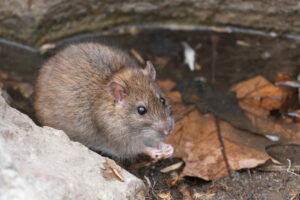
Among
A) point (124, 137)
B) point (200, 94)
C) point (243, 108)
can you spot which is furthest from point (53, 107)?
point (243, 108)

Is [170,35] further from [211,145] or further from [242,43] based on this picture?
[211,145]

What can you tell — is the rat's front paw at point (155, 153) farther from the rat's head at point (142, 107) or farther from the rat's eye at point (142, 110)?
the rat's eye at point (142, 110)

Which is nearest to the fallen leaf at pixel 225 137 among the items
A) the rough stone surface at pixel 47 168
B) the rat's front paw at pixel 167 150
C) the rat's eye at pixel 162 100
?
the rat's front paw at pixel 167 150

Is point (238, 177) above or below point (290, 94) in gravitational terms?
below

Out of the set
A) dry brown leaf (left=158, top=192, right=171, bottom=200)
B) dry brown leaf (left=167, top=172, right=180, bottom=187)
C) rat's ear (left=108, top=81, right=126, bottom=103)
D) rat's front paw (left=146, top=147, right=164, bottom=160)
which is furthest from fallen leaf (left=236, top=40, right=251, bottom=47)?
dry brown leaf (left=158, top=192, right=171, bottom=200)

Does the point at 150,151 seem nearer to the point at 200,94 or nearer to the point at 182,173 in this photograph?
the point at 182,173

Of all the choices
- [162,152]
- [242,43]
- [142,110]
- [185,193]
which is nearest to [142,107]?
[142,110]
